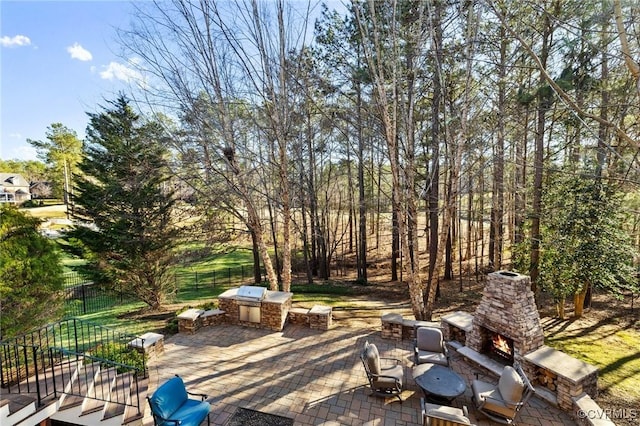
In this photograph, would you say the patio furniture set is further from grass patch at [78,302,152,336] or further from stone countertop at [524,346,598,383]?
grass patch at [78,302,152,336]

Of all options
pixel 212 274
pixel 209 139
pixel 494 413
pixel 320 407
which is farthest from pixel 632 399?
pixel 212 274

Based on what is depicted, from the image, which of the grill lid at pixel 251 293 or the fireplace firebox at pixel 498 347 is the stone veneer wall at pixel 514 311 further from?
the grill lid at pixel 251 293

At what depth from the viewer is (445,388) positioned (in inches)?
166

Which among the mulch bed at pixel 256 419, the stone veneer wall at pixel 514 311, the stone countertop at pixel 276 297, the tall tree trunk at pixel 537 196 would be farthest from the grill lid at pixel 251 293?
the tall tree trunk at pixel 537 196

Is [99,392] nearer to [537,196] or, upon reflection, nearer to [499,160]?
[499,160]

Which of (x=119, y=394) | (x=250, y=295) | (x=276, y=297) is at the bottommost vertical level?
(x=119, y=394)

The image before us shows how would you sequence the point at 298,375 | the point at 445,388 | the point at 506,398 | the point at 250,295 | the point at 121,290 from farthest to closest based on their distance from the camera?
the point at 121,290 → the point at 250,295 → the point at 298,375 → the point at 445,388 → the point at 506,398

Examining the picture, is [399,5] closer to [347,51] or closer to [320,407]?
[347,51]

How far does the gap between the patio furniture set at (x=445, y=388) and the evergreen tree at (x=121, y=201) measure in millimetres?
8245

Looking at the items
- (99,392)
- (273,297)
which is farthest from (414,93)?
(99,392)

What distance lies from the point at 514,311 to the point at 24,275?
888cm

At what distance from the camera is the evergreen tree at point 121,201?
29.4 feet

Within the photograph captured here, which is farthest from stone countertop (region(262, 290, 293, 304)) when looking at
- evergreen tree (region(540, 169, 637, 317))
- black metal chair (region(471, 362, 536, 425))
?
evergreen tree (region(540, 169, 637, 317))

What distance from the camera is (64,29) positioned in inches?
228
